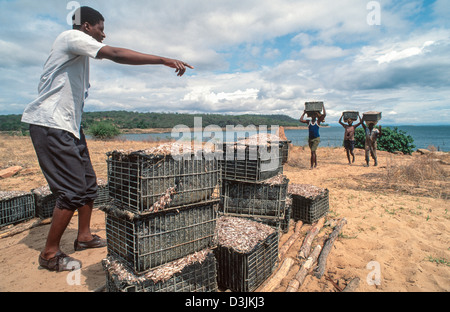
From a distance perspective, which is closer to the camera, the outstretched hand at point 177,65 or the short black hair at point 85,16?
the outstretched hand at point 177,65

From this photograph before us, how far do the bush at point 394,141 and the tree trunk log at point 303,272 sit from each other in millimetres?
17721

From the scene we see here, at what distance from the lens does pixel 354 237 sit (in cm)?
427

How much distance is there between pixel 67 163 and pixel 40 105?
0.67 m

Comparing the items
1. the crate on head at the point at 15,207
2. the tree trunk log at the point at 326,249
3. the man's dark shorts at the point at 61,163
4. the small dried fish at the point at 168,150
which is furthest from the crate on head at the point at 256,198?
the crate on head at the point at 15,207

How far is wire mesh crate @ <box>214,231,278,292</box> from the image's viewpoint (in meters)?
2.79

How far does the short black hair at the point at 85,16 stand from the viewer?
286cm

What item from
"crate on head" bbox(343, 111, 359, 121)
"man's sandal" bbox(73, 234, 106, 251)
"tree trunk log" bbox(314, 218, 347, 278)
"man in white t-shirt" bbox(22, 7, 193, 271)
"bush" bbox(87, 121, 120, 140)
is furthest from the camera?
"bush" bbox(87, 121, 120, 140)

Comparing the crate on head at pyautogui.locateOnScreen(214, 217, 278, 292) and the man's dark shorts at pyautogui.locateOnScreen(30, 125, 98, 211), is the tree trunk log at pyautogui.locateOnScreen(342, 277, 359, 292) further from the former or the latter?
the man's dark shorts at pyautogui.locateOnScreen(30, 125, 98, 211)

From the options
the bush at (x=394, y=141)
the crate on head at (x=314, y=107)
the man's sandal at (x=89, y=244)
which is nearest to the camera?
the man's sandal at (x=89, y=244)

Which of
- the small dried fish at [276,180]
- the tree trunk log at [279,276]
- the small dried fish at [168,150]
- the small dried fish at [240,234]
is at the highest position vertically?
the small dried fish at [168,150]

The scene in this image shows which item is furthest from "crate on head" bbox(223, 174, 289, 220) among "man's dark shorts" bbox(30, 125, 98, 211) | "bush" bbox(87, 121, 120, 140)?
"bush" bbox(87, 121, 120, 140)

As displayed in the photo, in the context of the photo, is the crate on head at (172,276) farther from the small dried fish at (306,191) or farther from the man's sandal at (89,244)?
the small dried fish at (306,191)
